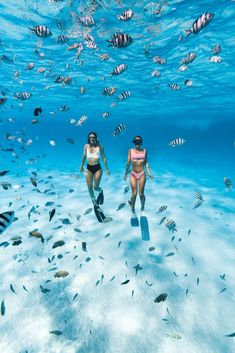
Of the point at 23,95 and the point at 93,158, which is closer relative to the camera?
the point at 23,95

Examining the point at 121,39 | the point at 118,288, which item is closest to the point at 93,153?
the point at 121,39

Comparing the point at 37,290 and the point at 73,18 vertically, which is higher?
the point at 73,18

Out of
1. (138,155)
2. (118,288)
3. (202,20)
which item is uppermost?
(202,20)

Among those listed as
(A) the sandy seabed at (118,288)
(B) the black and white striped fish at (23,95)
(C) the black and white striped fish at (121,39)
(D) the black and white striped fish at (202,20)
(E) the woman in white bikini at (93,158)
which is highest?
(D) the black and white striped fish at (202,20)

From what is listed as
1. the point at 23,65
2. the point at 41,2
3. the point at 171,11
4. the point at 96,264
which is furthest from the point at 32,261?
the point at 23,65

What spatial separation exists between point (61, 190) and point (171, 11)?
12.7 meters

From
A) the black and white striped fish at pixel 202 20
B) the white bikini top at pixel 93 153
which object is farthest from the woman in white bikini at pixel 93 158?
the black and white striped fish at pixel 202 20

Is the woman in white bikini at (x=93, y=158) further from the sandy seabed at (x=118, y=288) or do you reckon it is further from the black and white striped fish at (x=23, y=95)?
the black and white striped fish at (x=23, y=95)

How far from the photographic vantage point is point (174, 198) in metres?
14.8

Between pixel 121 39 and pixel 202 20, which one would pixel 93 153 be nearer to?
pixel 121 39

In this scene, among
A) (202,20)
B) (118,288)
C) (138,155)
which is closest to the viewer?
(202,20)

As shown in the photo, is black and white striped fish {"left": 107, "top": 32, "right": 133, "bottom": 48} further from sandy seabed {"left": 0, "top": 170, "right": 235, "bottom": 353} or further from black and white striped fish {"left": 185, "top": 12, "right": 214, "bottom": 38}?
sandy seabed {"left": 0, "top": 170, "right": 235, "bottom": 353}

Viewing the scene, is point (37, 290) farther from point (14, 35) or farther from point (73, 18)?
point (14, 35)

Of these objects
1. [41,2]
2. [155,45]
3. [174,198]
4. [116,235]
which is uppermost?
[41,2]
